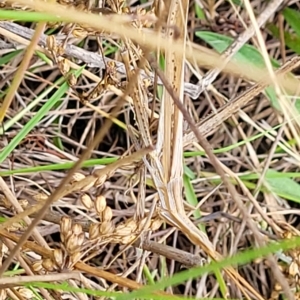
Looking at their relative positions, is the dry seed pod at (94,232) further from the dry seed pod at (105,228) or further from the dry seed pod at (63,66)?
the dry seed pod at (63,66)

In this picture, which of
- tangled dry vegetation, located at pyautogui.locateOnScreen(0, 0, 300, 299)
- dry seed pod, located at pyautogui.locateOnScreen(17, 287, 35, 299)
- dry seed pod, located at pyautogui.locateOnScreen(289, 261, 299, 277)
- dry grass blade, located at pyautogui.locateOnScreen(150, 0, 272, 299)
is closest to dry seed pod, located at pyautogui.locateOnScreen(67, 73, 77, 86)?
tangled dry vegetation, located at pyautogui.locateOnScreen(0, 0, 300, 299)

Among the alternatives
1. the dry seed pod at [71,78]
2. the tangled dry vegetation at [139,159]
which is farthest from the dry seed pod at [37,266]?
the dry seed pod at [71,78]

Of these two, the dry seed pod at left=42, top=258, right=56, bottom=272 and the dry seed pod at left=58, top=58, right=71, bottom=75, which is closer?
the dry seed pod at left=42, top=258, right=56, bottom=272

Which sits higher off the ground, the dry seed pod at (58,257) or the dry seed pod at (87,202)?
the dry seed pod at (87,202)

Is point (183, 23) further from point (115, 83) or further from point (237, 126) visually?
point (237, 126)

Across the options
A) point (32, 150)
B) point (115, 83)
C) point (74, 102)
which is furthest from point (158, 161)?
point (74, 102)

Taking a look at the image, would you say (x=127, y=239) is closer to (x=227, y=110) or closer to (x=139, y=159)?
(x=139, y=159)

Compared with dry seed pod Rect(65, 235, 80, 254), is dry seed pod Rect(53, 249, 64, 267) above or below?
below

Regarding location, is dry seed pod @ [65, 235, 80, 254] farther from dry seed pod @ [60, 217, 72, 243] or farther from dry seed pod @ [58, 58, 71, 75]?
dry seed pod @ [58, 58, 71, 75]
